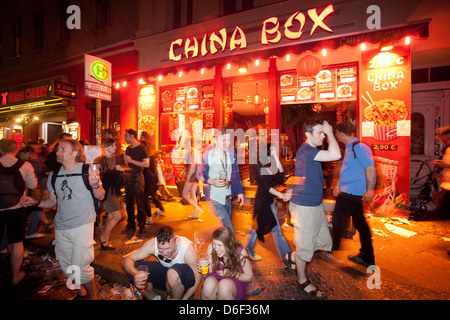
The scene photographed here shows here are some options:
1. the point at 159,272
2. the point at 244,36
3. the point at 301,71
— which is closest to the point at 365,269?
the point at 159,272

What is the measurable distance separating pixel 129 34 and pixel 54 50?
5.99 meters

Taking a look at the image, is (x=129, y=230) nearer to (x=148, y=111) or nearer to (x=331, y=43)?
(x=148, y=111)

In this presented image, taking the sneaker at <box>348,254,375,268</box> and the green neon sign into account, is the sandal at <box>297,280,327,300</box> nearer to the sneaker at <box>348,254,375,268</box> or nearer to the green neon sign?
the sneaker at <box>348,254,375,268</box>

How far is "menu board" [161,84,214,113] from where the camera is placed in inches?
363

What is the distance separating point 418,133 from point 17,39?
2283 cm

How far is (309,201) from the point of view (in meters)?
3.10

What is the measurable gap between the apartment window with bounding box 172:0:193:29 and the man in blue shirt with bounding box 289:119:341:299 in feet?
30.5

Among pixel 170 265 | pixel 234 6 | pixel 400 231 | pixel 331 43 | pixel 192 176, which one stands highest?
pixel 234 6

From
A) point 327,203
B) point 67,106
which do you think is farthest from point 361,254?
point 67,106

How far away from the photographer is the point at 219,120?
8859 mm

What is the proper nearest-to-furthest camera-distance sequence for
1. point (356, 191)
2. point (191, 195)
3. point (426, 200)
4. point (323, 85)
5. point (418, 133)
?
point (356, 191), point (191, 195), point (426, 200), point (323, 85), point (418, 133)

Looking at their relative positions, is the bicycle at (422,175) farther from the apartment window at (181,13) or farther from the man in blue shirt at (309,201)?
the apartment window at (181,13)

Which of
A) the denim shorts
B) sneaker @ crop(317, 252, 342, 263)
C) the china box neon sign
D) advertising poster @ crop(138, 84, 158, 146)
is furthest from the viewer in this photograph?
advertising poster @ crop(138, 84, 158, 146)

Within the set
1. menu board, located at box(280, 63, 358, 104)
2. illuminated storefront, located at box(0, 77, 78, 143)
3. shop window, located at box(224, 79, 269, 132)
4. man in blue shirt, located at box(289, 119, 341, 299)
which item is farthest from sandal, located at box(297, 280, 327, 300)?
illuminated storefront, located at box(0, 77, 78, 143)
